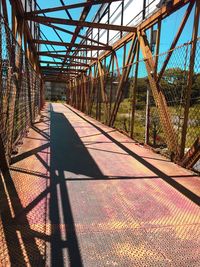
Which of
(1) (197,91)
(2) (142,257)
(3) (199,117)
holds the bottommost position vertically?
(2) (142,257)

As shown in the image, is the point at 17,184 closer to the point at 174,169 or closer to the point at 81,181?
the point at 81,181

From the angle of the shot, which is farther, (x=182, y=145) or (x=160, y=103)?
(x=160, y=103)

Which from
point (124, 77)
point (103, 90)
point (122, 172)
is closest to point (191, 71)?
point (122, 172)

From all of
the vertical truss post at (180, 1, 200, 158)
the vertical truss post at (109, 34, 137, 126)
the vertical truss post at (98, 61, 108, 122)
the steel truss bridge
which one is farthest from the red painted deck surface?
the vertical truss post at (98, 61, 108, 122)

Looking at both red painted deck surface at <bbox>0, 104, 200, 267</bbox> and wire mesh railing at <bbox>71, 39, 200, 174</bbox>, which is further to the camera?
wire mesh railing at <bbox>71, 39, 200, 174</bbox>

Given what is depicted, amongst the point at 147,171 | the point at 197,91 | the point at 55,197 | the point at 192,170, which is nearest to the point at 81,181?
the point at 55,197

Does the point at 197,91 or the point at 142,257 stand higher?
the point at 197,91

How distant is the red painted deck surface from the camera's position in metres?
2.27

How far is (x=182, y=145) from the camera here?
506 centimetres

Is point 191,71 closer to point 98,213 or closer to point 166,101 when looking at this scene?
point 166,101

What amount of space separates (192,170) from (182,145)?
0.49 m

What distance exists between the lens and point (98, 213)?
3.04 m

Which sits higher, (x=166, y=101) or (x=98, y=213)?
(x=166, y=101)

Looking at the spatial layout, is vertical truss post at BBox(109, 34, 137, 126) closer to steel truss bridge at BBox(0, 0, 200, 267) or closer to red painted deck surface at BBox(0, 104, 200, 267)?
steel truss bridge at BBox(0, 0, 200, 267)
